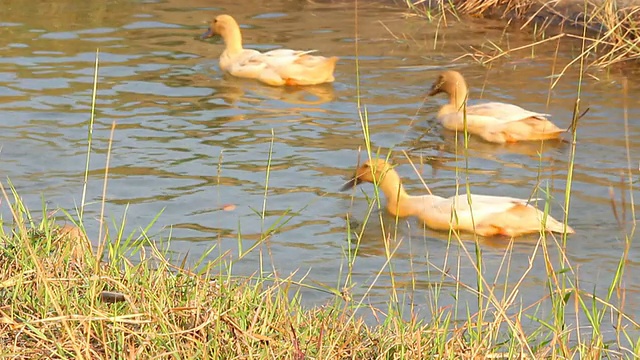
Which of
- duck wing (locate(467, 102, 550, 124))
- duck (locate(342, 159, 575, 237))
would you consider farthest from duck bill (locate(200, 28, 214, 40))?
duck (locate(342, 159, 575, 237))

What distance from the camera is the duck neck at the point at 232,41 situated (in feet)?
37.6

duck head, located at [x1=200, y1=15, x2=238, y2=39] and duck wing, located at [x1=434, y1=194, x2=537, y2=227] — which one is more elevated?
duck head, located at [x1=200, y1=15, x2=238, y2=39]

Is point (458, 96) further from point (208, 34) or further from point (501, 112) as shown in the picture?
point (208, 34)

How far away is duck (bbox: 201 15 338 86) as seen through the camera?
10.6 m

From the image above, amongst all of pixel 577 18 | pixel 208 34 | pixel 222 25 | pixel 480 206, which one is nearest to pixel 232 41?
pixel 222 25

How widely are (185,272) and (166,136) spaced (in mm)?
4760

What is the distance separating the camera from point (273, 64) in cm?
1084

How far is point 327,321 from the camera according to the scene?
416 centimetres

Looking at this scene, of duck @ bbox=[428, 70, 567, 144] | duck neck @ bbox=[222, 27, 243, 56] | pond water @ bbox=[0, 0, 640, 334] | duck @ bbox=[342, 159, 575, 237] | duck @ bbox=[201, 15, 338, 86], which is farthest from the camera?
duck neck @ bbox=[222, 27, 243, 56]

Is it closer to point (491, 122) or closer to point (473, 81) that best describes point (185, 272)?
point (491, 122)

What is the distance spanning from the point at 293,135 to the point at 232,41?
2.65 m

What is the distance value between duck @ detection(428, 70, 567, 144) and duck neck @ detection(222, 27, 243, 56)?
2.54m

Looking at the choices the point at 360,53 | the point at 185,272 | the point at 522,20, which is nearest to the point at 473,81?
the point at 360,53

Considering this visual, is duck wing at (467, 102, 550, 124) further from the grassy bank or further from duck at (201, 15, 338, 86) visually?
duck at (201, 15, 338, 86)
